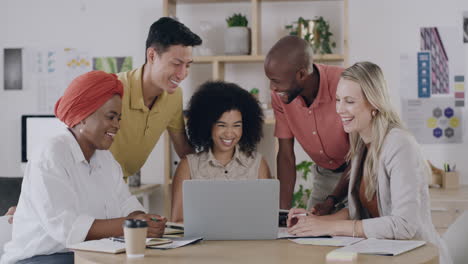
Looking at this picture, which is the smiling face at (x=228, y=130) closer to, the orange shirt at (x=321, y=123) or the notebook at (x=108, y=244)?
the orange shirt at (x=321, y=123)

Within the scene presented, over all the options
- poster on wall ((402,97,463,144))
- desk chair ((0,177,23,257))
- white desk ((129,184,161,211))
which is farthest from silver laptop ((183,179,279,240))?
poster on wall ((402,97,463,144))

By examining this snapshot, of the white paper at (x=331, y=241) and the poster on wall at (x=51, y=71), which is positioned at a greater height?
the poster on wall at (x=51, y=71)

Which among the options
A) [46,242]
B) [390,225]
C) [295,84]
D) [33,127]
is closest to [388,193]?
[390,225]

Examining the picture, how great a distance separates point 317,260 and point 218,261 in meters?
0.27

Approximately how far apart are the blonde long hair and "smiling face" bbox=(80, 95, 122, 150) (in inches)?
33.9

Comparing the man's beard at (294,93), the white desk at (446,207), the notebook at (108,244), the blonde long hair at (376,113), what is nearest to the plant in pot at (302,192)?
the white desk at (446,207)

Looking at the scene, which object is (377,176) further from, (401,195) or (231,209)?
(231,209)

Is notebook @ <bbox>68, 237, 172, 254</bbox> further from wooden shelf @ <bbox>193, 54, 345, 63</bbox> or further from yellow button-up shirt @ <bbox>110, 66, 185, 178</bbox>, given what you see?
wooden shelf @ <bbox>193, 54, 345, 63</bbox>

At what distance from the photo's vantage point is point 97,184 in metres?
2.22

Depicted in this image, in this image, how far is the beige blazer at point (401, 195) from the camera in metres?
1.98

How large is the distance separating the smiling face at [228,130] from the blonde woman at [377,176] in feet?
2.25

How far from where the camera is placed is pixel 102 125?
2.21 m

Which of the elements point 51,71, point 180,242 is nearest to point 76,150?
point 180,242

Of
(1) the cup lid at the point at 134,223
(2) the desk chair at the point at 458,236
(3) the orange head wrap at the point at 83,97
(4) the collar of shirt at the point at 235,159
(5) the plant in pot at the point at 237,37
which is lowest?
(2) the desk chair at the point at 458,236
